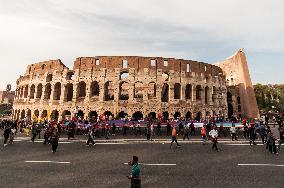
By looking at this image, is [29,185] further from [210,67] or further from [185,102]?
[210,67]

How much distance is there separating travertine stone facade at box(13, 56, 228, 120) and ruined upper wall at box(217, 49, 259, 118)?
375 inches

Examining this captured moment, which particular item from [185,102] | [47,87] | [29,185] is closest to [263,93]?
[185,102]

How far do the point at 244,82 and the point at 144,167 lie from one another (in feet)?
129

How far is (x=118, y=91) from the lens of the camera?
33.5 m

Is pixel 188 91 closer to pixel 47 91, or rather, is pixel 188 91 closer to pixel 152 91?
pixel 152 91

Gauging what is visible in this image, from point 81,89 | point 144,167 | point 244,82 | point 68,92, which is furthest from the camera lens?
point 244,82

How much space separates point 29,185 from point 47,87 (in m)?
30.6

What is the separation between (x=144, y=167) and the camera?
449 inches

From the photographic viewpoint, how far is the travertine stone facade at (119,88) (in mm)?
33500

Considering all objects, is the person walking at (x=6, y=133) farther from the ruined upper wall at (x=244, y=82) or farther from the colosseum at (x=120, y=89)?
the ruined upper wall at (x=244, y=82)

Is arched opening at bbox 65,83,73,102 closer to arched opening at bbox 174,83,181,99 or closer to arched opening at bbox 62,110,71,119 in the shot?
arched opening at bbox 62,110,71,119

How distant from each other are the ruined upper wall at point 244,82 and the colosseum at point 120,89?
7.84m

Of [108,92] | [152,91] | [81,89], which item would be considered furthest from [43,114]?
[152,91]

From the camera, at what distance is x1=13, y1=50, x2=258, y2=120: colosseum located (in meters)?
33.5
